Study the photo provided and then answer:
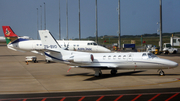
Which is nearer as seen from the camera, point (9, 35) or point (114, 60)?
point (114, 60)

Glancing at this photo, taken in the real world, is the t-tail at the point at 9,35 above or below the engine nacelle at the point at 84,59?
above

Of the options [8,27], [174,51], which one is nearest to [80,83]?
[8,27]

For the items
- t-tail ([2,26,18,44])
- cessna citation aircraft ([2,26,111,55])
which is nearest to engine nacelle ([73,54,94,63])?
cessna citation aircraft ([2,26,111,55])

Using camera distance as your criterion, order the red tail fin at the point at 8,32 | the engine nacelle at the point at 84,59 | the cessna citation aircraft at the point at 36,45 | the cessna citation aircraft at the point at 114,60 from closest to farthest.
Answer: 1. the cessna citation aircraft at the point at 114,60
2. the engine nacelle at the point at 84,59
3. the cessna citation aircraft at the point at 36,45
4. the red tail fin at the point at 8,32

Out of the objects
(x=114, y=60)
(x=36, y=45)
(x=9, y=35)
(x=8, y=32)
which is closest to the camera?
(x=114, y=60)

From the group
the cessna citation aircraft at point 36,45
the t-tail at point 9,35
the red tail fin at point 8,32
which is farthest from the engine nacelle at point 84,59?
the red tail fin at point 8,32

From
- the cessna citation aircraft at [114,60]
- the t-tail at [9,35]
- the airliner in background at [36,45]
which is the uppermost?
the t-tail at [9,35]

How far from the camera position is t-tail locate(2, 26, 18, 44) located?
47.2 m

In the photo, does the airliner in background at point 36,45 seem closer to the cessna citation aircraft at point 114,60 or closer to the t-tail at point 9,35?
the t-tail at point 9,35

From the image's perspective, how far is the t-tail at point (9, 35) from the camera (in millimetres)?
47213

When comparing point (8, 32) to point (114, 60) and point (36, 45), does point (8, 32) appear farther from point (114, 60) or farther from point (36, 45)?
point (114, 60)

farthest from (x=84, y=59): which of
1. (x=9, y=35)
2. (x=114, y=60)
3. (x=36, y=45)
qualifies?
(x=9, y=35)

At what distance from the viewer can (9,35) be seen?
48.8 metres

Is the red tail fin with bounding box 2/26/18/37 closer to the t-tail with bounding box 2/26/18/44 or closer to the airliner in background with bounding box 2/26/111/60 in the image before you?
the t-tail with bounding box 2/26/18/44
